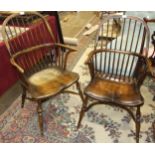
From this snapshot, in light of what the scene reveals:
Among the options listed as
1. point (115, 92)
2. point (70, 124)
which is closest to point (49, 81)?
point (70, 124)

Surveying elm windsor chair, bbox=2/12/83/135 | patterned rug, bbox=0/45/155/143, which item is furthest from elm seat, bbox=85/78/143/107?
patterned rug, bbox=0/45/155/143

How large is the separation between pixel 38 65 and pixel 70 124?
0.82m

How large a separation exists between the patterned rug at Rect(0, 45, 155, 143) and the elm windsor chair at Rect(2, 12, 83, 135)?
0.14 meters

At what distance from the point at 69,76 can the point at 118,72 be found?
514mm

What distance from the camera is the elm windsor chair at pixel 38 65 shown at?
1.84 meters

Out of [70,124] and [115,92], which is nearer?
[115,92]

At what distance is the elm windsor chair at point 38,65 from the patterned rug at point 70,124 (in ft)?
0.45

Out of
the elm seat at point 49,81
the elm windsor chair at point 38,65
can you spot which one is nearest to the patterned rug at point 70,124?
the elm windsor chair at point 38,65

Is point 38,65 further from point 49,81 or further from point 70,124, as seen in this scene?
point 70,124

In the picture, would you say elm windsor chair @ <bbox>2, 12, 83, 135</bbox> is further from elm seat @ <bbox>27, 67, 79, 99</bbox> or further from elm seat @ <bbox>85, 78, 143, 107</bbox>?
elm seat @ <bbox>85, 78, 143, 107</bbox>

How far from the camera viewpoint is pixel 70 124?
2064mm

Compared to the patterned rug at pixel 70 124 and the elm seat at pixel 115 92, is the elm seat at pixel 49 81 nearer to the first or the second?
the elm seat at pixel 115 92
